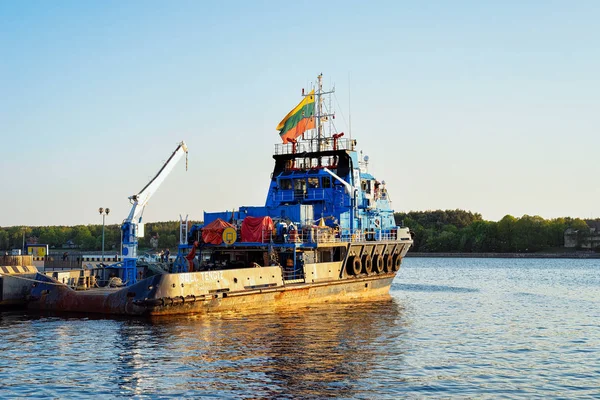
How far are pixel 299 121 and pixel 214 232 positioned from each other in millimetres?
10419

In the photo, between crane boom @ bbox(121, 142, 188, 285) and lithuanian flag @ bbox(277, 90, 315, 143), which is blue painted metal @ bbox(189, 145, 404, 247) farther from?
crane boom @ bbox(121, 142, 188, 285)

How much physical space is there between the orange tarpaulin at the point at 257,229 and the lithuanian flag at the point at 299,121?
8.67 m

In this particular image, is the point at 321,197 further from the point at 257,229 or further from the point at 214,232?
the point at 214,232

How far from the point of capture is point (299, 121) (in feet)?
129

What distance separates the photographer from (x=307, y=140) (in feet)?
128

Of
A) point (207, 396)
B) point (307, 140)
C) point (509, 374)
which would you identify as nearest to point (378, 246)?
point (307, 140)

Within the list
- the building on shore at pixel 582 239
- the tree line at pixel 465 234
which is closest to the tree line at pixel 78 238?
the tree line at pixel 465 234

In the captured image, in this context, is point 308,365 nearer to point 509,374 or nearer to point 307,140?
point 509,374

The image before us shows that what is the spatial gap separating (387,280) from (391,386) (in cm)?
2286

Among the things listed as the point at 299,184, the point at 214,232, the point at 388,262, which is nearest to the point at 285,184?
the point at 299,184

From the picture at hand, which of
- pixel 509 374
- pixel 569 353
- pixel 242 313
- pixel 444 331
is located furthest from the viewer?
pixel 242 313

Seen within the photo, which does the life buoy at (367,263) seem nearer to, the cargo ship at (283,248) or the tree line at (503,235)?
the cargo ship at (283,248)

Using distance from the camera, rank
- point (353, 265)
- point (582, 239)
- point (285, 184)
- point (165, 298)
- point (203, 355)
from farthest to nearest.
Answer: point (582, 239), point (285, 184), point (353, 265), point (165, 298), point (203, 355)

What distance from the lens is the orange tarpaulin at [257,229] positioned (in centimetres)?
3133
